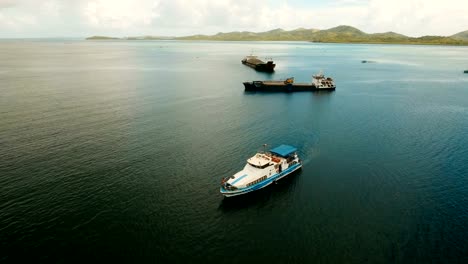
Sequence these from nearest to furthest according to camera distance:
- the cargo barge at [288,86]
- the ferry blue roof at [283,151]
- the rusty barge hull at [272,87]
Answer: the ferry blue roof at [283,151], the rusty barge hull at [272,87], the cargo barge at [288,86]

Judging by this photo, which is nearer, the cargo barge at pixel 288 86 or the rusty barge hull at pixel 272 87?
the rusty barge hull at pixel 272 87

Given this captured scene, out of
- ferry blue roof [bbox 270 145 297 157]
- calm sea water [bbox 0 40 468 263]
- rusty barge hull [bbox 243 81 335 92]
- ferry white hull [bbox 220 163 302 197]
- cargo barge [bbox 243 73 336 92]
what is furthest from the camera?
cargo barge [bbox 243 73 336 92]

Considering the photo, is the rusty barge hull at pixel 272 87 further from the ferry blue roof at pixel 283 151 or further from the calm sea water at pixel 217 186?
the ferry blue roof at pixel 283 151

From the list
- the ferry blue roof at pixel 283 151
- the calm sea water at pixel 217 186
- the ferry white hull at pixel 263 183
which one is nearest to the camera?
the calm sea water at pixel 217 186

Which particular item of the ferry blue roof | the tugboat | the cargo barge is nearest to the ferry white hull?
the tugboat

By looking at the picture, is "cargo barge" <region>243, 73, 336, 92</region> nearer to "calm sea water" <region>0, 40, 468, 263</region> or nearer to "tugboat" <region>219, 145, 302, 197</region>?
"calm sea water" <region>0, 40, 468, 263</region>

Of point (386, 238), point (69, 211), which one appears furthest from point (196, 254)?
point (386, 238)

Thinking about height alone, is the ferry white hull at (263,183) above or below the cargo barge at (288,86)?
below

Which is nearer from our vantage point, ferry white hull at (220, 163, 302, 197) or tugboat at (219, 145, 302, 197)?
ferry white hull at (220, 163, 302, 197)

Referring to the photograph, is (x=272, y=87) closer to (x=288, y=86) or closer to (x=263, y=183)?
(x=288, y=86)

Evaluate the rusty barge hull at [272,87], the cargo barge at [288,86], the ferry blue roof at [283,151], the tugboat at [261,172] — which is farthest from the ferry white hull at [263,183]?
the cargo barge at [288,86]
